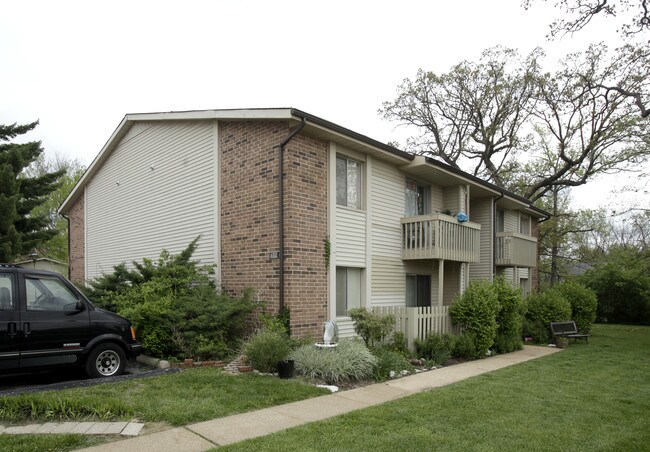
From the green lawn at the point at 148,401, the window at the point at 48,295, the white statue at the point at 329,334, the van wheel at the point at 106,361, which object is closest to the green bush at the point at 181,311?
the van wheel at the point at 106,361

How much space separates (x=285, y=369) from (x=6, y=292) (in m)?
4.50

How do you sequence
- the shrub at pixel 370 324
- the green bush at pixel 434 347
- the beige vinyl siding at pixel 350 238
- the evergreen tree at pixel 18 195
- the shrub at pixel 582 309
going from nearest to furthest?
1. the shrub at pixel 370 324
2. the green bush at pixel 434 347
3. the beige vinyl siding at pixel 350 238
4. the shrub at pixel 582 309
5. the evergreen tree at pixel 18 195

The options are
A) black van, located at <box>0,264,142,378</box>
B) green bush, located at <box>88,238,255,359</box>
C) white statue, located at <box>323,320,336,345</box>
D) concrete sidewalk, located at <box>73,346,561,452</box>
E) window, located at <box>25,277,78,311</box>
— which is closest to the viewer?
concrete sidewalk, located at <box>73,346,561,452</box>

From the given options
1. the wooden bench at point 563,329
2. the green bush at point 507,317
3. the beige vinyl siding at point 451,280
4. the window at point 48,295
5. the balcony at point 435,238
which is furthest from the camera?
the beige vinyl siding at point 451,280

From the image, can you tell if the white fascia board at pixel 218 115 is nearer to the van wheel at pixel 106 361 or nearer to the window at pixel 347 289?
the window at pixel 347 289

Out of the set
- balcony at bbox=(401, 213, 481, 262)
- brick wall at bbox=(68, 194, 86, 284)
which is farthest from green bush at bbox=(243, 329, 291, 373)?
brick wall at bbox=(68, 194, 86, 284)

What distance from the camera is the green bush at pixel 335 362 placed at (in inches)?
306

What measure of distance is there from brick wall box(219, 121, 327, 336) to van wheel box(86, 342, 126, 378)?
10.3 ft

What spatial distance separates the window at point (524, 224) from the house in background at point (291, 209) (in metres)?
5.78

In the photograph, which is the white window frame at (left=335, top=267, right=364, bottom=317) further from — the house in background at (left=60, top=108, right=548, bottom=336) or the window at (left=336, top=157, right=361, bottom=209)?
the window at (left=336, top=157, right=361, bottom=209)

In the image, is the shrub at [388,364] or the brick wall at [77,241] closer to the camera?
the shrub at [388,364]

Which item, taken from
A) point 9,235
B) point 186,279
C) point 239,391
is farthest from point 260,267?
point 9,235

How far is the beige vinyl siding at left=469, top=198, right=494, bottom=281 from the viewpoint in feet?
56.1

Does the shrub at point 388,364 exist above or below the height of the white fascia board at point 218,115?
below
